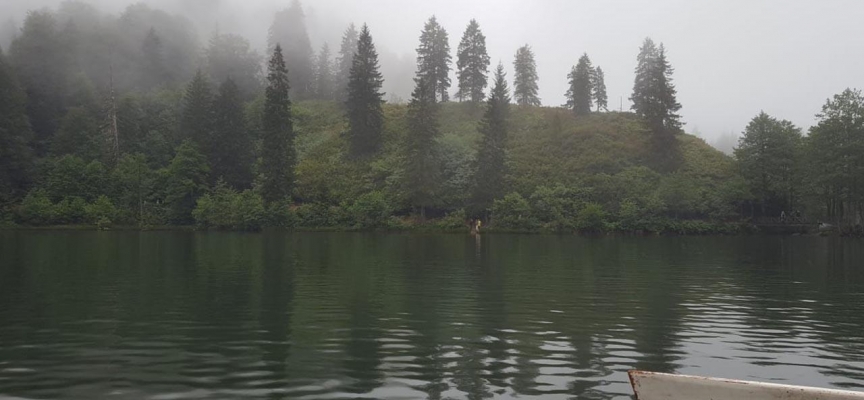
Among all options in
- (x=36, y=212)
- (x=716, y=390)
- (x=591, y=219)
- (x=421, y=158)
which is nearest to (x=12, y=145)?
(x=36, y=212)

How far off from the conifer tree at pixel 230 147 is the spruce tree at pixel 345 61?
27.7 meters

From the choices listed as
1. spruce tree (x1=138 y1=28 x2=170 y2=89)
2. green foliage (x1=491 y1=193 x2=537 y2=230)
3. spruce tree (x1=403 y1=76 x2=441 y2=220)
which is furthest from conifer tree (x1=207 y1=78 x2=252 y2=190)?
spruce tree (x1=138 y1=28 x2=170 y2=89)

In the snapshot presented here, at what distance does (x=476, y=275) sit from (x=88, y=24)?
435 ft

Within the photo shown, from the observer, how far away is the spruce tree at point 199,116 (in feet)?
258

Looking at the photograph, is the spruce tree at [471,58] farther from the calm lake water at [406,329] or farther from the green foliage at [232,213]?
the calm lake water at [406,329]

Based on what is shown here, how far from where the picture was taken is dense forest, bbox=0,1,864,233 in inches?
2552

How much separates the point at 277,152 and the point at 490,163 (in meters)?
24.8

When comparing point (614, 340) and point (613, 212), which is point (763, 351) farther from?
point (613, 212)

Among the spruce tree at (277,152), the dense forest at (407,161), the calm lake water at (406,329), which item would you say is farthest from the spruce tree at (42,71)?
the calm lake water at (406,329)

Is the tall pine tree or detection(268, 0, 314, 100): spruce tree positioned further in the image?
detection(268, 0, 314, 100): spruce tree

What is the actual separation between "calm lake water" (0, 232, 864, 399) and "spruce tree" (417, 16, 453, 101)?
2964 inches

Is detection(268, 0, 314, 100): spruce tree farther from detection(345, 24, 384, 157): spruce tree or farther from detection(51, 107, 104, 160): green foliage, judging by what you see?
detection(51, 107, 104, 160): green foliage

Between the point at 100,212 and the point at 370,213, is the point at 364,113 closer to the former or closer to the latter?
the point at 370,213

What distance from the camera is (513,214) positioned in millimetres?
65688
